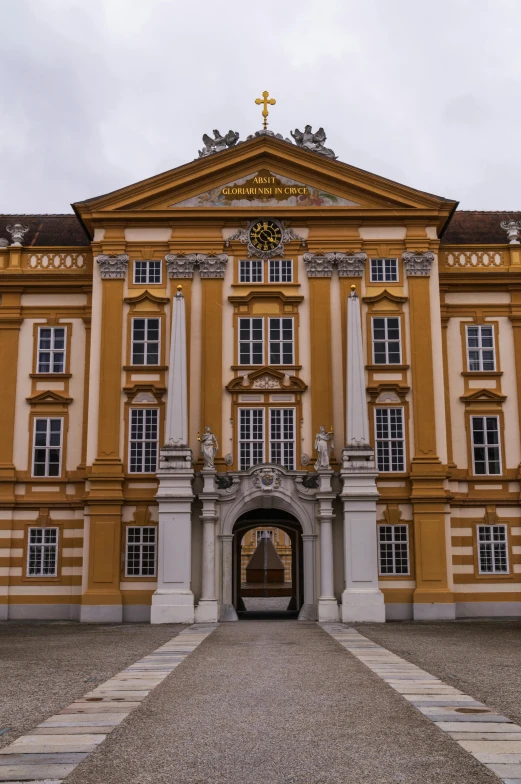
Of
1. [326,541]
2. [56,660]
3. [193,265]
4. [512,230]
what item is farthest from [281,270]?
[56,660]

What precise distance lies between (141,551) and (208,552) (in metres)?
3.00

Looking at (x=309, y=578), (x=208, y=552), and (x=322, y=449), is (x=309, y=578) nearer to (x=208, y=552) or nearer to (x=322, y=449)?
(x=208, y=552)

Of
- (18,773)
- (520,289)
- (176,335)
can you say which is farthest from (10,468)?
(18,773)

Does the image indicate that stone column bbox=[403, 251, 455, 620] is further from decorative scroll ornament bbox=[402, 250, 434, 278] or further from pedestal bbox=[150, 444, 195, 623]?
pedestal bbox=[150, 444, 195, 623]

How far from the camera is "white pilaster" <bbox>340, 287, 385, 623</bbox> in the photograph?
3456 cm

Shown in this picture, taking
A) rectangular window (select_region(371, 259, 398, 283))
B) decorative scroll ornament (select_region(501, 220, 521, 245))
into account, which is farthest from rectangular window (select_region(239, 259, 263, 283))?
decorative scroll ornament (select_region(501, 220, 521, 245))

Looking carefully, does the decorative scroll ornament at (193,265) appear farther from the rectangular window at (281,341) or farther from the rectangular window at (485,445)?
the rectangular window at (485,445)

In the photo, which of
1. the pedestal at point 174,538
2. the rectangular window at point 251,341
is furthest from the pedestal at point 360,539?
the pedestal at point 174,538

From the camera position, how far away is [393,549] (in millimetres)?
36719

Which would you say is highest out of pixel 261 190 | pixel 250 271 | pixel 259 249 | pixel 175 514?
pixel 261 190

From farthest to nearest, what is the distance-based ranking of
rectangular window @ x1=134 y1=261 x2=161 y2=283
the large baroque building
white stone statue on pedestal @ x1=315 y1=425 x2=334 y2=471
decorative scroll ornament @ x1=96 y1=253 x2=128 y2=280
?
rectangular window @ x1=134 y1=261 x2=161 y2=283, decorative scroll ornament @ x1=96 y1=253 x2=128 y2=280, the large baroque building, white stone statue on pedestal @ x1=315 y1=425 x2=334 y2=471

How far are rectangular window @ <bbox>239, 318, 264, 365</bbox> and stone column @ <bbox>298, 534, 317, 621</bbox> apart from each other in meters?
7.16

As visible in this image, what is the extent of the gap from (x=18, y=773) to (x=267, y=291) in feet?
97.2

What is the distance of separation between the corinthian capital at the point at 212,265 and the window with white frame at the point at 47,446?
8.31 meters
